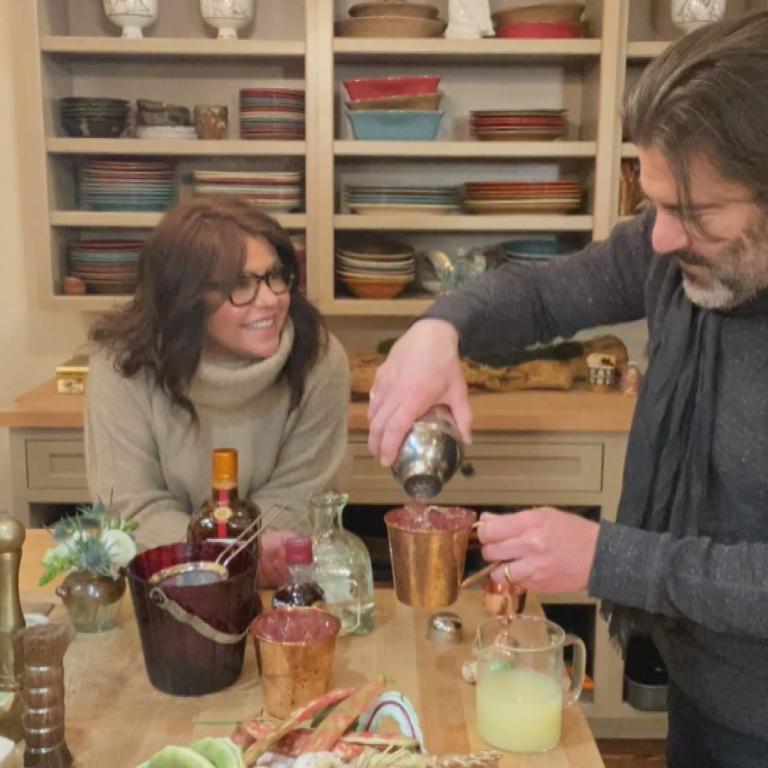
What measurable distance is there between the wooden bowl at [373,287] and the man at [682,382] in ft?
3.87

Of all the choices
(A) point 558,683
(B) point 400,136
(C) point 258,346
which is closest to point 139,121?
(B) point 400,136

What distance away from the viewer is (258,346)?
172 cm

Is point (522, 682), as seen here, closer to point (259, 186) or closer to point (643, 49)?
point (259, 186)

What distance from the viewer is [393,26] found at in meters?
2.41

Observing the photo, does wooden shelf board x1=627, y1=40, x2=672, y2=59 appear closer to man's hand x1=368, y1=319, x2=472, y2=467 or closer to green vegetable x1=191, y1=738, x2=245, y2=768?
man's hand x1=368, y1=319, x2=472, y2=467

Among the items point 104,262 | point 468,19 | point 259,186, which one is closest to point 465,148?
point 468,19

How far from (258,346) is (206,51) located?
107 cm

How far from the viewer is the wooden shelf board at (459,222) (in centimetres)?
250

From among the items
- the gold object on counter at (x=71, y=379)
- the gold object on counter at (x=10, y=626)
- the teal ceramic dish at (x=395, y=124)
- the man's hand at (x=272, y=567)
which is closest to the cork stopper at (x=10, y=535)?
the gold object on counter at (x=10, y=626)

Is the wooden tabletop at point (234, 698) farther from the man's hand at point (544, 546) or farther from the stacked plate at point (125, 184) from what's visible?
the stacked plate at point (125, 184)

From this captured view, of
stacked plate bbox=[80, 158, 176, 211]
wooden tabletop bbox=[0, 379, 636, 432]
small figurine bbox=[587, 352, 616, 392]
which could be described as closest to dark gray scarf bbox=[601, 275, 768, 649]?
wooden tabletop bbox=[0, 379, 636, 432]

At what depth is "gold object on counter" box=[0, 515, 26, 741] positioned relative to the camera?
958 millimetres

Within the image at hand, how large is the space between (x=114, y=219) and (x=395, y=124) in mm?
771

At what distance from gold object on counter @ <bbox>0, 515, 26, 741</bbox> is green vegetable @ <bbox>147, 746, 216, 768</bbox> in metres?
0.21
